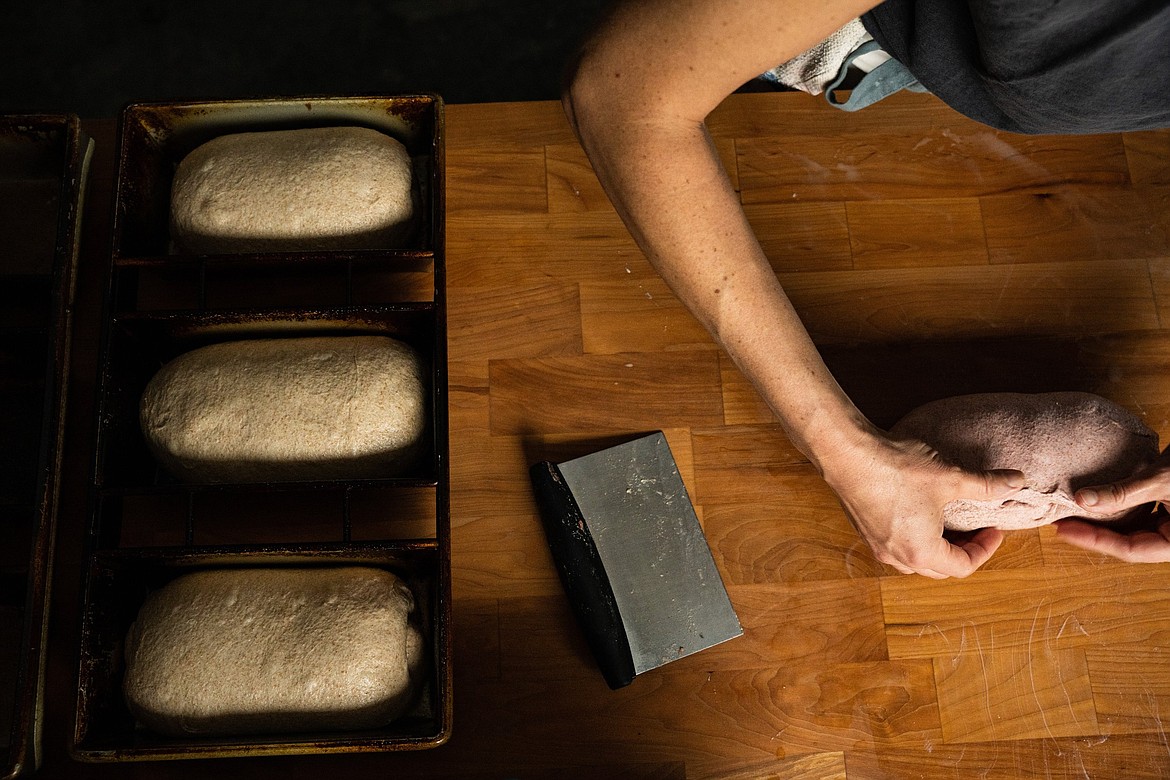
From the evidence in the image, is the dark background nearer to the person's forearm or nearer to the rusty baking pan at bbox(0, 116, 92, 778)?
the rusty baking pan at bbox(0, 116, 92, 778)

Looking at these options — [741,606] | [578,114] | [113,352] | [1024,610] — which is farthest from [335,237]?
[1024,610]

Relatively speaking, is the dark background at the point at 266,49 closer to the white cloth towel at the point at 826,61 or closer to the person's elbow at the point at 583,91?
the white cloth towel at the point at 826,61

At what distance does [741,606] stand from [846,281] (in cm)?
40

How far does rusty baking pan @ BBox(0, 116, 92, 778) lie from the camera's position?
71 cm

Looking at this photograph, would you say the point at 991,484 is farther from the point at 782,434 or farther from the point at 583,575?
the point at 583,575

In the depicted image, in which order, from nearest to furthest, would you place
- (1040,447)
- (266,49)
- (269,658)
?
1. (269,658)
2. (1040,447)
3. (266,49)

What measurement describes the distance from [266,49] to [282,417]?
1.26m

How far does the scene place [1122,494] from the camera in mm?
789

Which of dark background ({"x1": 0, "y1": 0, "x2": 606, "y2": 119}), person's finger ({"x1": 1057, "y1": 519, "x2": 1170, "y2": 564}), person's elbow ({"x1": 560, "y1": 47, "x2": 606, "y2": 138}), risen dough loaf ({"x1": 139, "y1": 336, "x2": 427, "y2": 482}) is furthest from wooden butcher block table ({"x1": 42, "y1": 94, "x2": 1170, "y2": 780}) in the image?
dark background ({"x1": 0, "y1": 0, "x2": 606, "y2": 119})

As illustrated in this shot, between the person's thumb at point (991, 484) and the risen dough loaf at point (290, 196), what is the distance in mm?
637

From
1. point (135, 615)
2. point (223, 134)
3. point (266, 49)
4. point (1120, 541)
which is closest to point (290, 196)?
point (223, 134)

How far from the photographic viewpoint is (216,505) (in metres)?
0.85

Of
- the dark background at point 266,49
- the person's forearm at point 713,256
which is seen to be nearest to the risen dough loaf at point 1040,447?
the person's forearm at point 713,256

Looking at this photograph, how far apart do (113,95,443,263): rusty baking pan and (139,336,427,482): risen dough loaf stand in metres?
0.12
